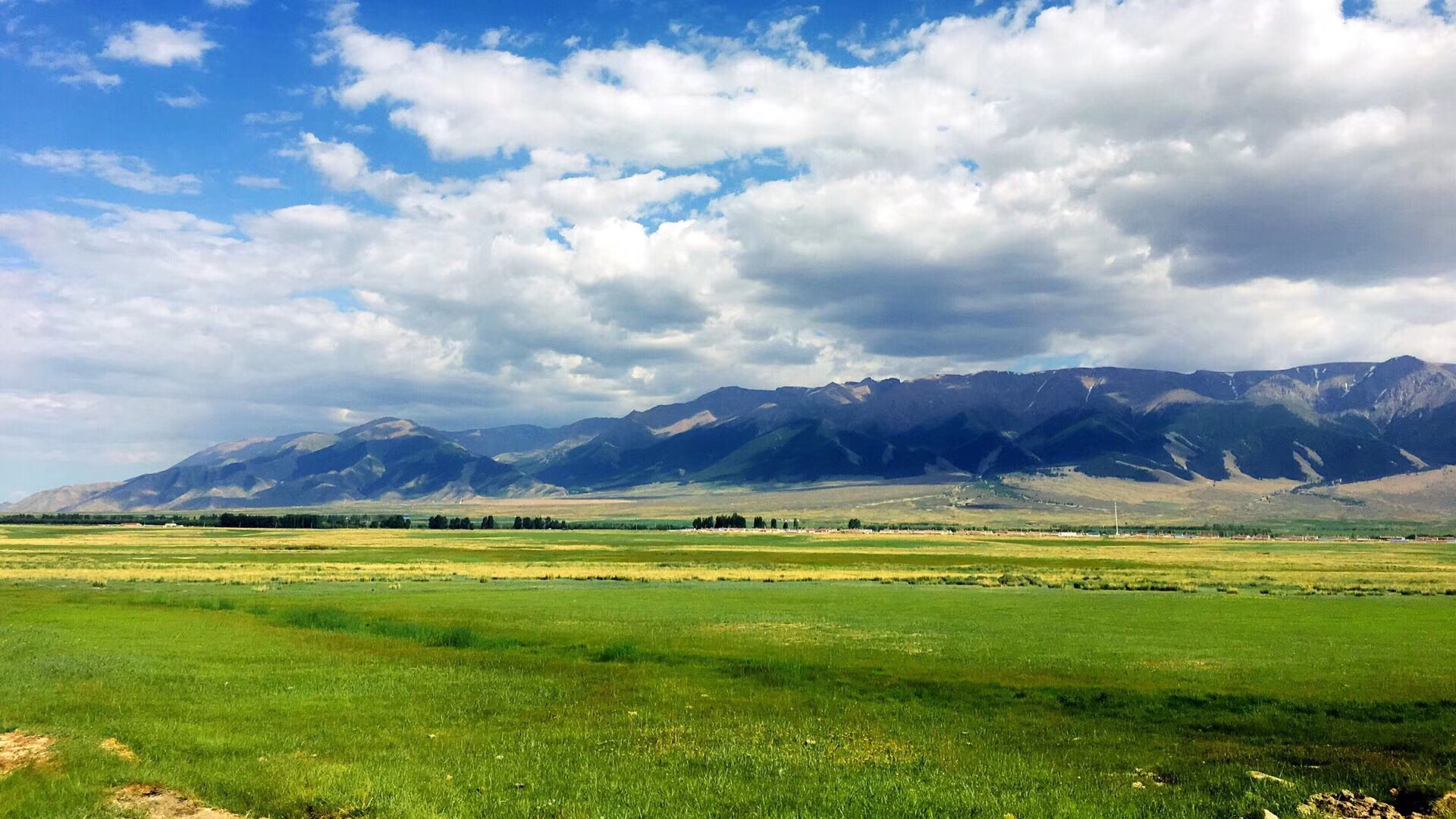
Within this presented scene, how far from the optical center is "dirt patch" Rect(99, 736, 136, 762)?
1697cm

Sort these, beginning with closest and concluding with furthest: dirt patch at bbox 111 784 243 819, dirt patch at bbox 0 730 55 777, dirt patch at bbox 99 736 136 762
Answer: dirt patch at bbox 111 784 243 819 < dirt patch at bbox 0 730 55 777 < dirt patch at bbox 99 736 136 762

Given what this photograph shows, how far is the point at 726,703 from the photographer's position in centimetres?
2388

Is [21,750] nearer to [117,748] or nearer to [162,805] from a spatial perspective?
[117,748]

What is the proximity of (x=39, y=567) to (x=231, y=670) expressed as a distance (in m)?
79.4

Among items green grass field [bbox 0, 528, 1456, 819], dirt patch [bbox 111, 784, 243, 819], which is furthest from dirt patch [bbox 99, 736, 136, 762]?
dirt patch [bbox 111, 784, 243, 819]

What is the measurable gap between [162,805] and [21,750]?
17.5ft

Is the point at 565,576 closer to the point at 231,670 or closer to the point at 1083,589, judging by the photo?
the point at 1083,589

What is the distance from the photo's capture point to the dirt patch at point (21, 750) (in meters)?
16.5

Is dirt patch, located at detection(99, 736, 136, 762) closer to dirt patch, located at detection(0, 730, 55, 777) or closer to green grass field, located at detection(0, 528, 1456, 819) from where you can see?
green grass field, located at detection(0, 528, 1456, 819)

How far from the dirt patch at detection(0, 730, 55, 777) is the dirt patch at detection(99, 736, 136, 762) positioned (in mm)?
893

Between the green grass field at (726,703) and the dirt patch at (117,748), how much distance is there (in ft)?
0.63

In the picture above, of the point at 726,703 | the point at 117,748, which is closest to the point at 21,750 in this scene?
the point at 117,748

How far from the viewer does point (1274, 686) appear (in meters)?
25.4

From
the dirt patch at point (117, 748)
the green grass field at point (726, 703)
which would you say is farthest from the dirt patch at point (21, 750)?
the dirt patch at point (117, 748)
